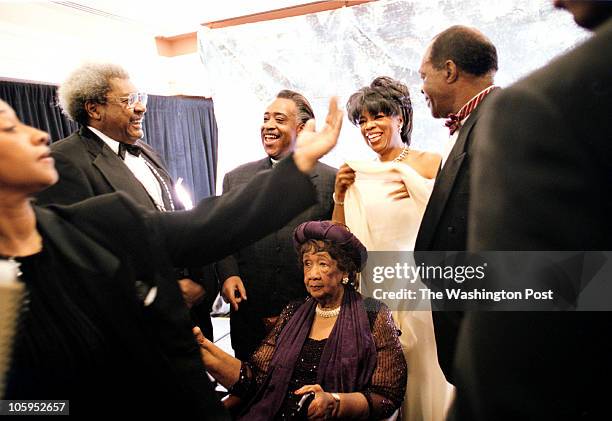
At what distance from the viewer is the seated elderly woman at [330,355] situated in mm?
1099

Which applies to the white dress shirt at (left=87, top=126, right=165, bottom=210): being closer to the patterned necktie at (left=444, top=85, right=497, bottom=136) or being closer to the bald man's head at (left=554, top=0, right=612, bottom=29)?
the patterned necktie at (left=444, top=85, right=497, bottom=136)

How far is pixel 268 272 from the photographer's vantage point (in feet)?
3.65

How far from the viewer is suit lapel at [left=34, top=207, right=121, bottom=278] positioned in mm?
652

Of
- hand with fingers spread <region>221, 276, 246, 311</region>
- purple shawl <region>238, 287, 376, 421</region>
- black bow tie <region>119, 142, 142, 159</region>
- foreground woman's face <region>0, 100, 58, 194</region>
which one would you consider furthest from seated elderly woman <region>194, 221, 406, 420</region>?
foreground woman's face <region>0, 100, 58, 194</region>

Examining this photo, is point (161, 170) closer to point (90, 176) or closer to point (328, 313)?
point (90, 176)

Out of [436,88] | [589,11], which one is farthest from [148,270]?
[589,11]

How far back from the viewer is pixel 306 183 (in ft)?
2.41

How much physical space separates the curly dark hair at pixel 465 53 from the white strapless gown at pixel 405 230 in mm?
248

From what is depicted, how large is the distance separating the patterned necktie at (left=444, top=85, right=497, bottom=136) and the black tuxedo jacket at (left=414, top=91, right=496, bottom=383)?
0.01 metres

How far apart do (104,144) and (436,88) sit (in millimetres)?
663

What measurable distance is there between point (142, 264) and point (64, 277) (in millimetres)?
109

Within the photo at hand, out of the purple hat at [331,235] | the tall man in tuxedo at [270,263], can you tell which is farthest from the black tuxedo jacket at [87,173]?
the purple hat at [331,235]

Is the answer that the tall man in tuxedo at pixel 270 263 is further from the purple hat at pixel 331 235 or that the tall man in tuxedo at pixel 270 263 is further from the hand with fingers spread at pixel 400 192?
the hand with fingers spread at pixel 400 192

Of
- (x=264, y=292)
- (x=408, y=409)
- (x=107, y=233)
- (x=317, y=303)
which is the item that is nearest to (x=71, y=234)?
(x=107, y=233)
